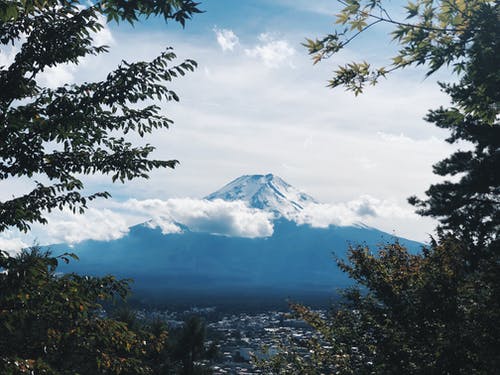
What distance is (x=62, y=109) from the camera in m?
6.91

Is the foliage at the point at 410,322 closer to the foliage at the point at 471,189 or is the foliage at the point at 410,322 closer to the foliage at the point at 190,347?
the foliage at the point at 471,189

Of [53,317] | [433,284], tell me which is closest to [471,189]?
[433,284]

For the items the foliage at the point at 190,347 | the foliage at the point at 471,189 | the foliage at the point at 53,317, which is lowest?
the foliage at the point at 190,347

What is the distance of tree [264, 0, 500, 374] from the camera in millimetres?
5113

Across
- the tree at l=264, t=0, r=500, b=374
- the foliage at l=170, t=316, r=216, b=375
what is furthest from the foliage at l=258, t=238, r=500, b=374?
the foliage at l=170, t=316, r=216, b=375

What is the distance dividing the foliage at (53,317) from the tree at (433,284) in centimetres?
508

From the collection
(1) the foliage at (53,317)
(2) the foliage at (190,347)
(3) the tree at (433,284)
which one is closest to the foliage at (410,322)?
(3) the tree at (433,284)

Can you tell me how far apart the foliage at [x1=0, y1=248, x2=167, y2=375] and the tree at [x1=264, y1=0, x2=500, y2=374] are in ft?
16.7

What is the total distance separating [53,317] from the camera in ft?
21.6

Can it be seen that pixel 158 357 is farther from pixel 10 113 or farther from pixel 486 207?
pixel 10 113

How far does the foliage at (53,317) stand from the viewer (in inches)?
208

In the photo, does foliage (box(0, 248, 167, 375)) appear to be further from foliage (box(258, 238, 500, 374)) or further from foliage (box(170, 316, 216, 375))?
foliage (box(170, 316, 216, 375))

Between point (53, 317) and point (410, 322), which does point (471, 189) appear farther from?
point (53, 317)

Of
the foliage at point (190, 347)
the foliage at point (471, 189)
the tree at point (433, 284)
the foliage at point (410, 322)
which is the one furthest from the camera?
the foliage at point (190, 347)
